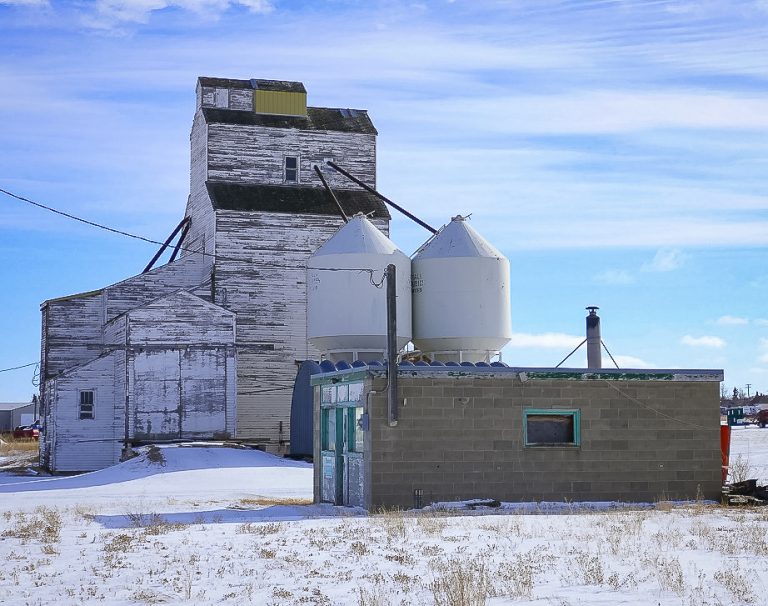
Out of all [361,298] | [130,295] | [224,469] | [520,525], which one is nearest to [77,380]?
[130,295]

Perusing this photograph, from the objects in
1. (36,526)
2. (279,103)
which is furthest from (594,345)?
(279,103)

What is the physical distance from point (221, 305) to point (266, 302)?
1.83 meters

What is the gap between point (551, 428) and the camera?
2475 centimetres

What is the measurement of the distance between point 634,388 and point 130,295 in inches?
1078

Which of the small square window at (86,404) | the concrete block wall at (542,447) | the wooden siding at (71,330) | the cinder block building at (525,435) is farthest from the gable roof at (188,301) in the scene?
the concrete block wall at (542,447)

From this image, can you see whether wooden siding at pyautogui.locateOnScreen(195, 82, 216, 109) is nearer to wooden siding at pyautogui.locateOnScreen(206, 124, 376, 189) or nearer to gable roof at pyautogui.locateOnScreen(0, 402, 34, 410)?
wooden siding at pyautogui.locateOnScreen(206, 124, 376, 189)

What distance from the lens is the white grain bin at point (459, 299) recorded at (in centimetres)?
3312

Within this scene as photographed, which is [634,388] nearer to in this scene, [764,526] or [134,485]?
[764,526]

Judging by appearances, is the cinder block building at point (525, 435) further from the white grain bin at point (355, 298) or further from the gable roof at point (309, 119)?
the gable roof at point (309, 119)

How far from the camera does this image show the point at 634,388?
25.1m

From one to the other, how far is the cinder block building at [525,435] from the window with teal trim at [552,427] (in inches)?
0.8

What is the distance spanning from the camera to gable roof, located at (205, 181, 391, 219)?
47.5 meters

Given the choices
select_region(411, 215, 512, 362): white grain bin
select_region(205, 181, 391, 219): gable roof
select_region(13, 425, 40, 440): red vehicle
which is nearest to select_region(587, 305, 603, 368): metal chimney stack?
select_region(411, 215, 512, 362): white grain bin

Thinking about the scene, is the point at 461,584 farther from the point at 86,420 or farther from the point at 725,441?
the point at 86,420
